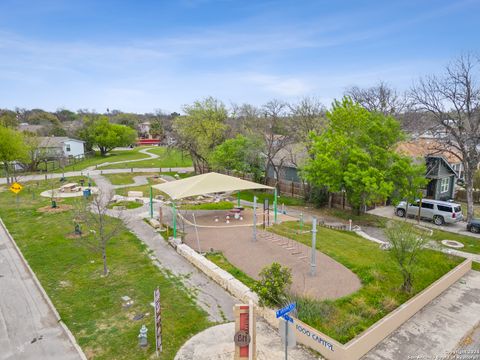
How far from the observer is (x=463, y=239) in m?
20.4

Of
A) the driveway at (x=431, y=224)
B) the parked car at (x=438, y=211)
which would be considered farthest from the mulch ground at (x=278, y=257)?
the parked car at (x=438, y=211)

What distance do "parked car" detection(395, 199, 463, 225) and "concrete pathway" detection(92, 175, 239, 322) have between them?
17500 mm

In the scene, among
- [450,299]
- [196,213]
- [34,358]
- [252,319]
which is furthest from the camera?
[196,213]

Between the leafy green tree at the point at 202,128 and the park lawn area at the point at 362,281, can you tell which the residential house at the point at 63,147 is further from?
the park lawn area at the point at 362,281

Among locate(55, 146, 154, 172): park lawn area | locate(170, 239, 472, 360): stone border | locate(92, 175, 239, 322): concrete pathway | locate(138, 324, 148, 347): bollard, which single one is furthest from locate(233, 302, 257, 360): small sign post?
locate(55, 146, 154, 172): park lawn area

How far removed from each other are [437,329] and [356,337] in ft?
11.5

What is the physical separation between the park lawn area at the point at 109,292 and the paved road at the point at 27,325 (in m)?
0.35

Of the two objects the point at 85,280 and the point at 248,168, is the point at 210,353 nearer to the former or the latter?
the point at 85,280

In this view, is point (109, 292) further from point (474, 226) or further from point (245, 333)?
point (474, 226)

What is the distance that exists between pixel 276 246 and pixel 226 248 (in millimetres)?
2510

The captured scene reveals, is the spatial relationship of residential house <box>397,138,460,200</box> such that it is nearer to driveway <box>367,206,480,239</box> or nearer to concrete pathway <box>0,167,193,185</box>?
driveway <box>367,206,480,239</box>

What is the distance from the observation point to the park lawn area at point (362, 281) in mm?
10016

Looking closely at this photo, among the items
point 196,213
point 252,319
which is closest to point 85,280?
point 252,319

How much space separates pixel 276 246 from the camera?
16.8 m
